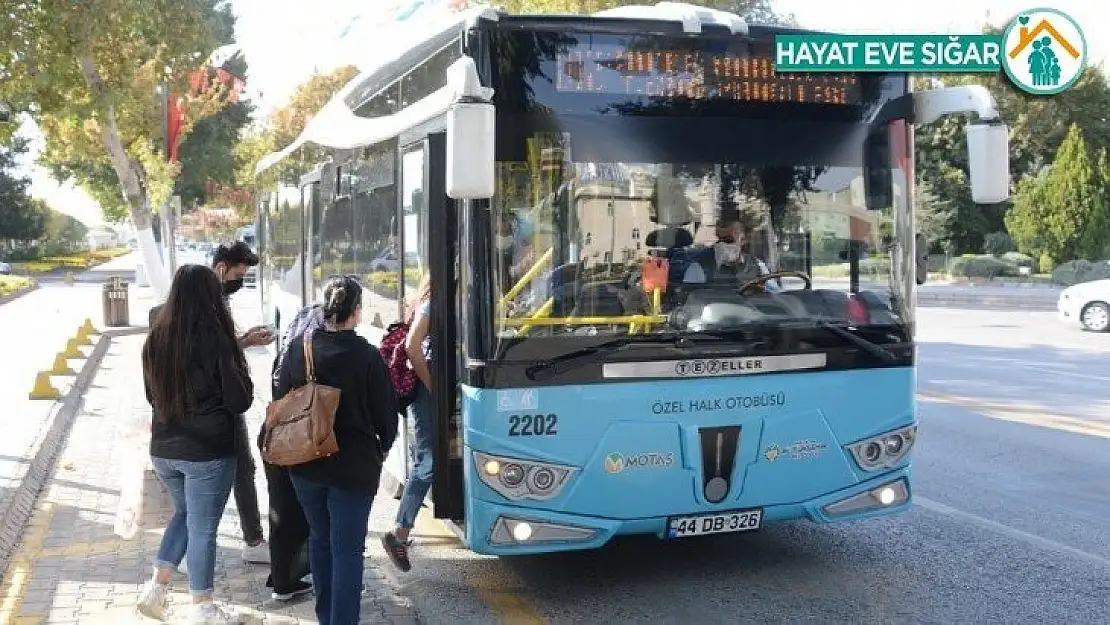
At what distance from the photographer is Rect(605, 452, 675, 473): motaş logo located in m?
5.48

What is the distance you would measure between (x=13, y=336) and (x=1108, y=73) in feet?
154

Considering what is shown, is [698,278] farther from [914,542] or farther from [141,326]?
[141,326]

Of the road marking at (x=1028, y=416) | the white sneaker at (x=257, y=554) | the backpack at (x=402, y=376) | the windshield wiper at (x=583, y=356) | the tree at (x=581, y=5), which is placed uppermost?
the tree at (x=581, y=5)

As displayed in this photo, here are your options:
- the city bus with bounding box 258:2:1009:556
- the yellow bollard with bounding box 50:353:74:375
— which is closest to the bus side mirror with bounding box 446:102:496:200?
the city bus with bounding box 258:2:1009:556

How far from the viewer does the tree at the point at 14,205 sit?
216 ft

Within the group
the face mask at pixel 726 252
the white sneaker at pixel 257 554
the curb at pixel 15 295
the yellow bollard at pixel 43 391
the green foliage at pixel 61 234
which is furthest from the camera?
the green foliage at pixel 61 234

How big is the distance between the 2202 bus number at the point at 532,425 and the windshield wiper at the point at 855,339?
4.99 feet

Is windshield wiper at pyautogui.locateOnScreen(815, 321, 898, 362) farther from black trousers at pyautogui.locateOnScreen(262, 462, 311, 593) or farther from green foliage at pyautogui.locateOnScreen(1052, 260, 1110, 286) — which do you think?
green foliage at pyautogui.locateOnScreen(1052, 260, 1110, 286)

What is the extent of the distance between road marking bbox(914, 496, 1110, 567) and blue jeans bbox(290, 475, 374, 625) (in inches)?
168

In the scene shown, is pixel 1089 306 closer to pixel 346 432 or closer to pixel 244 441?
pixel 244 441

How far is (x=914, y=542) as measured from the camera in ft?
22.5

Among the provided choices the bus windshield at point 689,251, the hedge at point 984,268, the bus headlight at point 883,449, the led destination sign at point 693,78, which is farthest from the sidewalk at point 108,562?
the hedge at point 984,268

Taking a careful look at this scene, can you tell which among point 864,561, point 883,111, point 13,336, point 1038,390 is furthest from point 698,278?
point 13,336

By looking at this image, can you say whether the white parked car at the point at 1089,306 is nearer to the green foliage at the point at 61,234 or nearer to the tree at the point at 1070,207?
the tree at the point at 1070,207
